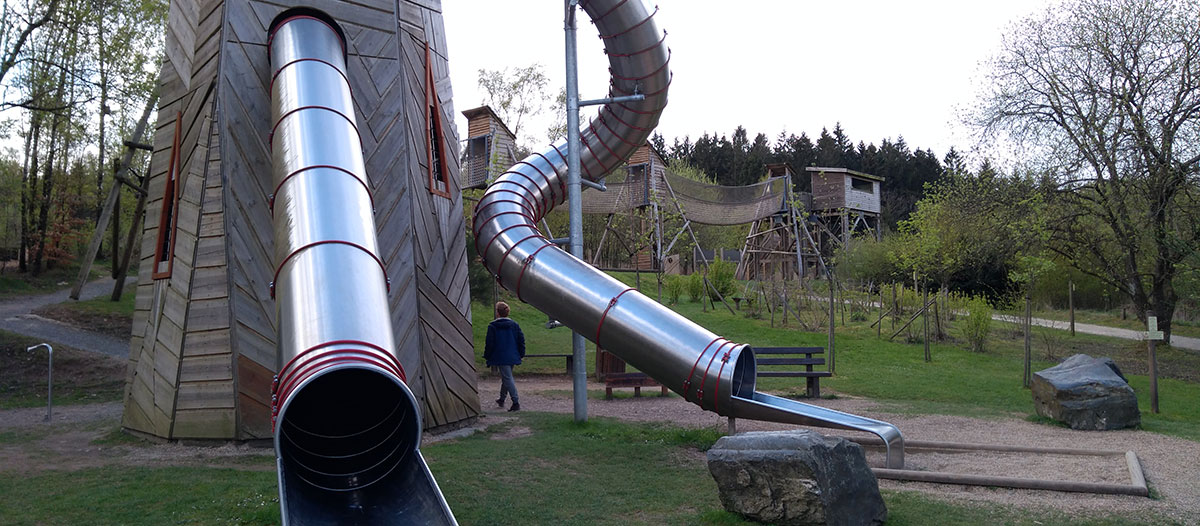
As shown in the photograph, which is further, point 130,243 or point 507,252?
point 130,243

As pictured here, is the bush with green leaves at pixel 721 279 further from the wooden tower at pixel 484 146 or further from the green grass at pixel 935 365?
the wooden tower at pixel 484 146

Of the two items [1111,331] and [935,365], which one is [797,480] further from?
[1111,331]

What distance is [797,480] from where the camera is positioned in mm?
5391

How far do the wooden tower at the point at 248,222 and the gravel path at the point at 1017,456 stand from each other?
6.45ft

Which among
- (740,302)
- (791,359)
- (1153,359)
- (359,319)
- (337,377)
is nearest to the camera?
(359,319)

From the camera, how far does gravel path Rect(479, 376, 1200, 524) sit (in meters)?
6.30

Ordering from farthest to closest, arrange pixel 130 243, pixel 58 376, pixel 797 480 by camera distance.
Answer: pixel 130 243, pixel 58 376, pixel 797 480

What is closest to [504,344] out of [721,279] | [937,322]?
[937,322]

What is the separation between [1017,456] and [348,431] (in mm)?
6668

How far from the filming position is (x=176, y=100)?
9.49 metres

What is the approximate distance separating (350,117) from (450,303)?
3.37 metres

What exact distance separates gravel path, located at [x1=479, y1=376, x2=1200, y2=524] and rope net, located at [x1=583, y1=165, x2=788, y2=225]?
64.6ft

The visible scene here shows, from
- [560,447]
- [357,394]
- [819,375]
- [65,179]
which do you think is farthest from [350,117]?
[65,179]

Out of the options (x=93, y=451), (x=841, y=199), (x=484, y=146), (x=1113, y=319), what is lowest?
(x=93, y=451)
